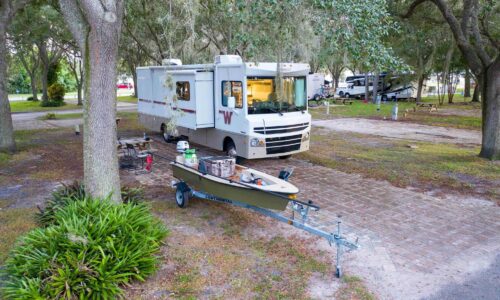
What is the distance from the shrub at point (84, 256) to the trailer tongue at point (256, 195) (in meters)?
1.52

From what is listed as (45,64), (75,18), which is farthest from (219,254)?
(45,64)

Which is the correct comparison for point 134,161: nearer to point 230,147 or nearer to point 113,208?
point 230,147

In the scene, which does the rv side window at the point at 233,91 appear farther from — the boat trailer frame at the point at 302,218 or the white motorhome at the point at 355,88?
the white motorhome at the point at 355,88

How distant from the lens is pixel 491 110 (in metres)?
11.4

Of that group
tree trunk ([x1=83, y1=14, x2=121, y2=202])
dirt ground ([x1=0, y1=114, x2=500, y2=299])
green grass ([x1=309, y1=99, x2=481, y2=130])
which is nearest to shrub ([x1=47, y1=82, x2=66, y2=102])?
green grass ([x1=309, y1=99, x2=481, y2=130])

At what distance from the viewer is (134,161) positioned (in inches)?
446

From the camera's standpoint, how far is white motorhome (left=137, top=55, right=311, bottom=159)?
10352mm

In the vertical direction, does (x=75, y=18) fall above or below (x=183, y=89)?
above

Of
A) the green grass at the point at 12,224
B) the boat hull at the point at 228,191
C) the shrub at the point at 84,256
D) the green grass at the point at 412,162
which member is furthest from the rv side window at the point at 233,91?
the shrub at the point at 84,256

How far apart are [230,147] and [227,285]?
6642 mm

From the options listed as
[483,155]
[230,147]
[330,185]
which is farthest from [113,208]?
[483,155]

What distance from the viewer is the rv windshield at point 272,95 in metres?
10.5

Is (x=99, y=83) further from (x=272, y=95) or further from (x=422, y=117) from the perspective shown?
(x=422, y=117)

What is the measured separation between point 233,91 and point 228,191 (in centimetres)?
472
